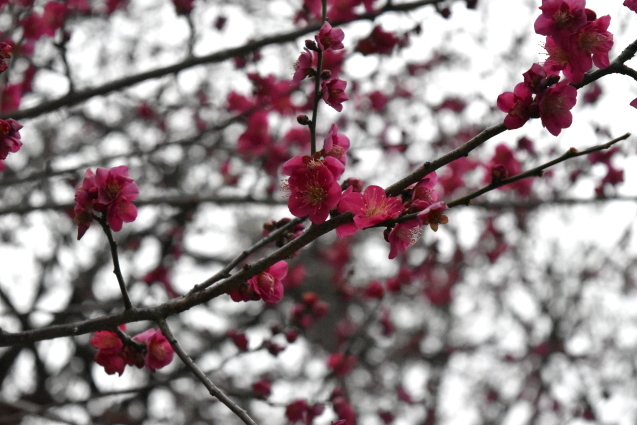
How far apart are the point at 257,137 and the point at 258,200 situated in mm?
1206

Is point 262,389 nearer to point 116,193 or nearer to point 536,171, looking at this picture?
point 116,193

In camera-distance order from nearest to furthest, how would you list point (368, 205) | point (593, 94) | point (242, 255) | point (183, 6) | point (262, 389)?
1. point (368, 205)
2. point (242, 255)
3. point (262, 389)
4. point (183, 6)
5. point (593, 94)

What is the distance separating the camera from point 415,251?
809 cm

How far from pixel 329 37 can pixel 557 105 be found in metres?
0.74

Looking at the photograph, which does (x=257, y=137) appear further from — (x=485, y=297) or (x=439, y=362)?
(x=485, y=297)

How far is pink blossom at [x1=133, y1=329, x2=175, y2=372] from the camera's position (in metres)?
2.12

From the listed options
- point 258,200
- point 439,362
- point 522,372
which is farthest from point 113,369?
point 522,372

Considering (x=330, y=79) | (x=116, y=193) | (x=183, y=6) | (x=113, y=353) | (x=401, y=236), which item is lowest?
(x=401, y=236)

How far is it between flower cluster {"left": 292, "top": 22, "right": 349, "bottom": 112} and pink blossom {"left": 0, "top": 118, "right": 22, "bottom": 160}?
913mm

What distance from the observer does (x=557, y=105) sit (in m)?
1.69

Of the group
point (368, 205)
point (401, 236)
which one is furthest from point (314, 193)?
point (401, 236)

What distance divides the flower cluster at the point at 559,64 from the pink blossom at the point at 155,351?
55.9 inches

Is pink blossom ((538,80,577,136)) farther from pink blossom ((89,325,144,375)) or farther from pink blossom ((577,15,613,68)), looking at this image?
pink blossom ((89,325,144,375))

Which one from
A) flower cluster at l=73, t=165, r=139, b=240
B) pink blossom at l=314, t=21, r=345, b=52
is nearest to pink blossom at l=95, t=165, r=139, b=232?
flower cluster at l=73, t=165, r=139, b=240
